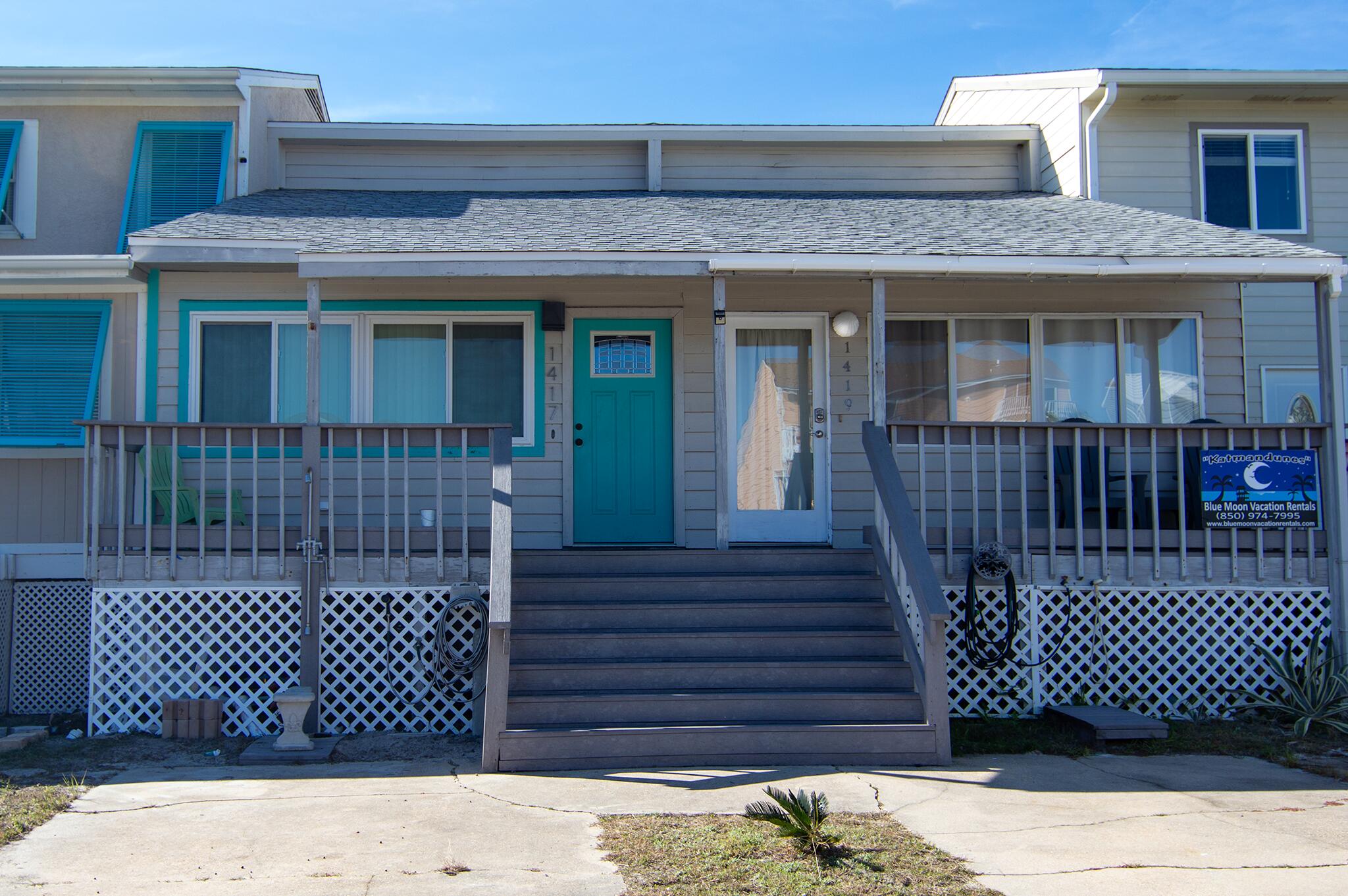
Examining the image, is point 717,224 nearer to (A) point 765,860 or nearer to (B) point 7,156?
(A) point 765,860

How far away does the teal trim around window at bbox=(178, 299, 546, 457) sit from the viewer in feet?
30.1

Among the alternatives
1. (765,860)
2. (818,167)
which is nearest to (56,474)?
(765,860)

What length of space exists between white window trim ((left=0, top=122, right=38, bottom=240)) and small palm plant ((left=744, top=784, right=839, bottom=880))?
340 inches

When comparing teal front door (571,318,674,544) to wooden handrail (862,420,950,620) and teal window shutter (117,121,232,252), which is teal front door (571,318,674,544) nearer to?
wooden handrail (862,420,950,620)

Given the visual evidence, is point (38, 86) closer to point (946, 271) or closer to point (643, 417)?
point (643, 417)

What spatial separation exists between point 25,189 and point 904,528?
8302mm

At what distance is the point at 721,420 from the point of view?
7.96 metres

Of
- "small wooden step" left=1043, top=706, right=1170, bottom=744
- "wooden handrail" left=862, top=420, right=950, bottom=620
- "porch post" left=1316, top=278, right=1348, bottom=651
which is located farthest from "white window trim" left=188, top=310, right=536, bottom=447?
"porch post" left=1316, top=278, right=1348, bottom=651

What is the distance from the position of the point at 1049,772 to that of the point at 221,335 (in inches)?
289

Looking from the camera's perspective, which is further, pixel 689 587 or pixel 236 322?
pixel 236 322

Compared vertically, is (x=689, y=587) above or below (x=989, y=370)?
below

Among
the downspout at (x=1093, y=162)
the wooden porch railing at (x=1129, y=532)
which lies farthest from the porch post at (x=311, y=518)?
the downspout at (x=1093, y=162)

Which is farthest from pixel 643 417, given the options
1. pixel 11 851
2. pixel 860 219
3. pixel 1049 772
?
pixel 11 851

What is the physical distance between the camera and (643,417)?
383 inches
